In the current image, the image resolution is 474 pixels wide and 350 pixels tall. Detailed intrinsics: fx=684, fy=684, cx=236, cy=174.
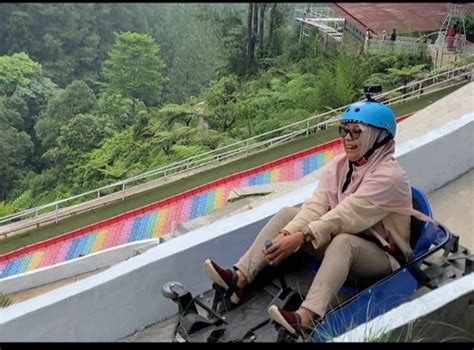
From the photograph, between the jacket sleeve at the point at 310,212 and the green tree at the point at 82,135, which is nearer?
the jacket sleeve at the point at 310,212

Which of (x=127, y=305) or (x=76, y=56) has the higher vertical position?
(x=127, y=305)

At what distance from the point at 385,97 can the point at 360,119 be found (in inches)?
545

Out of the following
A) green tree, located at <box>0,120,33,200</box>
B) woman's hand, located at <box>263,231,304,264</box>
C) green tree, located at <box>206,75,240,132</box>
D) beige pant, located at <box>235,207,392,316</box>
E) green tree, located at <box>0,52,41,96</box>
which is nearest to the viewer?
beige pant, located at <box>235,207,392,316</box>

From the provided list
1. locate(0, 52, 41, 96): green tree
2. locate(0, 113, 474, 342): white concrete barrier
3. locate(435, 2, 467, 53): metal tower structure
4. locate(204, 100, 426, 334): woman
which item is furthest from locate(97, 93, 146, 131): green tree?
locate(204, 100, 426, 334): woman

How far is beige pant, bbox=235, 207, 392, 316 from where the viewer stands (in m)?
3.14

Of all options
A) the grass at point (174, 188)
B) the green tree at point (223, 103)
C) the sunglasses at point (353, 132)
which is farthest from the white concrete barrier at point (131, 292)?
the green tree at point (223, 103)

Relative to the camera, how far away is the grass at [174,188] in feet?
44.1

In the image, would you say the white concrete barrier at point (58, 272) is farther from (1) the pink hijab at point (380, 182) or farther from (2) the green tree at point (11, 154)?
(2) the green tree at point (11, 154)

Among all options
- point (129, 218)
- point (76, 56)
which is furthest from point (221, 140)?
point (76, 56)

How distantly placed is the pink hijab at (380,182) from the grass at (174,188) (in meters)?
10.5

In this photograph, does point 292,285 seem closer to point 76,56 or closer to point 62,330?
point 62,330

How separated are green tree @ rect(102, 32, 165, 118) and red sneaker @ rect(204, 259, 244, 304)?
3565 centimetres

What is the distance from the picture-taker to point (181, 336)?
3.34 m

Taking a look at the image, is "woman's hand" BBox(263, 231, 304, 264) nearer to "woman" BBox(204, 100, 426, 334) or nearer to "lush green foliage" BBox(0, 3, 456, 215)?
"woman" BBox(204, 100, 426, 334)
